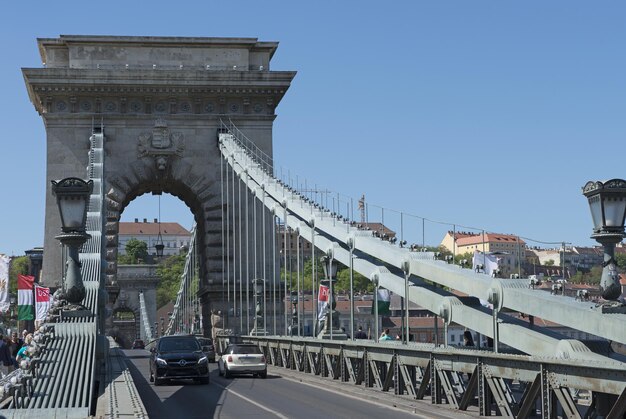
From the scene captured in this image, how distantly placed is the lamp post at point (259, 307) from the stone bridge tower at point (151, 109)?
739 centimetres

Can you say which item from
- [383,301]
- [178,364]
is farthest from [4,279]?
[383,301]

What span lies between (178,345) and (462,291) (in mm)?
15709

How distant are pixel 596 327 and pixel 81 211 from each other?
1049 cm

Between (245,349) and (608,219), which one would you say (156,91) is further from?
(608,219)

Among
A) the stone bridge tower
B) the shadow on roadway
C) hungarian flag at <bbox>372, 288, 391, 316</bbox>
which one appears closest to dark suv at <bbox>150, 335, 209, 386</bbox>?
the shadow on roadway

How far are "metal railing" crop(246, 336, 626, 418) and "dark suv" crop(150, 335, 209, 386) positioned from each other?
12.2ft

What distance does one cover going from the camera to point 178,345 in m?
35.8

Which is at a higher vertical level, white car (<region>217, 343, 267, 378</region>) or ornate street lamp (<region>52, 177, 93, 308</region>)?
ornate street lamp (<region>52, 177, 93, 308</region>)

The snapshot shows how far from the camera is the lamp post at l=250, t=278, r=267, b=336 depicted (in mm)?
48656

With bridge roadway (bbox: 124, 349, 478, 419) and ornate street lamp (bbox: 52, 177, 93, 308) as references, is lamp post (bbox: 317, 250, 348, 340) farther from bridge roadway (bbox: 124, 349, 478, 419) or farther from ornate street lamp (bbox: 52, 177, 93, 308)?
ornate street lamp (bbox: 52, 177, 93, 308)

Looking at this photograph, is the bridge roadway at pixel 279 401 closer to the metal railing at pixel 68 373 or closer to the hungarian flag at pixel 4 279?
the metal railing at pixel 68 373

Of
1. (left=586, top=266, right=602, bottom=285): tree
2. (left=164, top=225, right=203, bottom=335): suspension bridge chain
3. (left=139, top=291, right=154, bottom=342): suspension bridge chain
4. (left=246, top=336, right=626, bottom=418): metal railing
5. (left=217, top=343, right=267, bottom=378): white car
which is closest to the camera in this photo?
(left=246, top=336, right=626, bottom=418): metal railing

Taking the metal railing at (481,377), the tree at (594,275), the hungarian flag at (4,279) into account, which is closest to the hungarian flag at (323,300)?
the metal railing at (481,377)

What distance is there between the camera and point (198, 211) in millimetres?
60781
